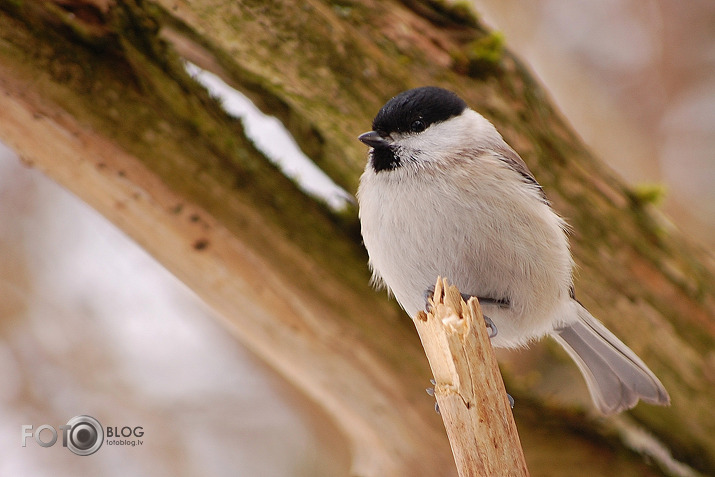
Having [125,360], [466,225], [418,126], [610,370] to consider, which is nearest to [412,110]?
[418,126]

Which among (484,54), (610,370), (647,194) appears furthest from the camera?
(647,194)

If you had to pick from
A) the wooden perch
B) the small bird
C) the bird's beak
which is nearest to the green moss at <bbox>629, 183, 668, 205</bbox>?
the small bird

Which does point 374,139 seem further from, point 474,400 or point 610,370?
point 610,370

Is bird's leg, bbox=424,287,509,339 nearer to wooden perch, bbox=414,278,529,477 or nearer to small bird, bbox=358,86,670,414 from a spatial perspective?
small bird, bbox=358,86,670,414

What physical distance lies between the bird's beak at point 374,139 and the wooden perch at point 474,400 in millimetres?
558

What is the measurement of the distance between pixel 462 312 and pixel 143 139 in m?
1.09

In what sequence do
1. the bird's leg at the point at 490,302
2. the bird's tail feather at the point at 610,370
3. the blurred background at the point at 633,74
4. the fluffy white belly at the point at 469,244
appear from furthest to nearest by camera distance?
the blurred background at the point at 633,74 < the bird's tail feather at the point at 610,370 < the bird's leg at the point at 490,302 < the fluffy white belly at the point at 469,244

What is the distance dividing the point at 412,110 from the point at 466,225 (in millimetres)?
365

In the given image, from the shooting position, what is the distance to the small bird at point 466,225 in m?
1.51

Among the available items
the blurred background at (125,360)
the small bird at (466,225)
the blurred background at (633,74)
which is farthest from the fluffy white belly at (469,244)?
the blurred background at (633,74)

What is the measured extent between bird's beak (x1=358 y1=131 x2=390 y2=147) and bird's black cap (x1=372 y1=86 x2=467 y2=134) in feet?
0.08

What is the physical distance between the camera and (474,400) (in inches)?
48.3

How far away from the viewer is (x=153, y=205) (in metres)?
1.76

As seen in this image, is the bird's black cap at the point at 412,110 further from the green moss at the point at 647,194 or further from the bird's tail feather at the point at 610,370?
the green moss at the point at 647,194
